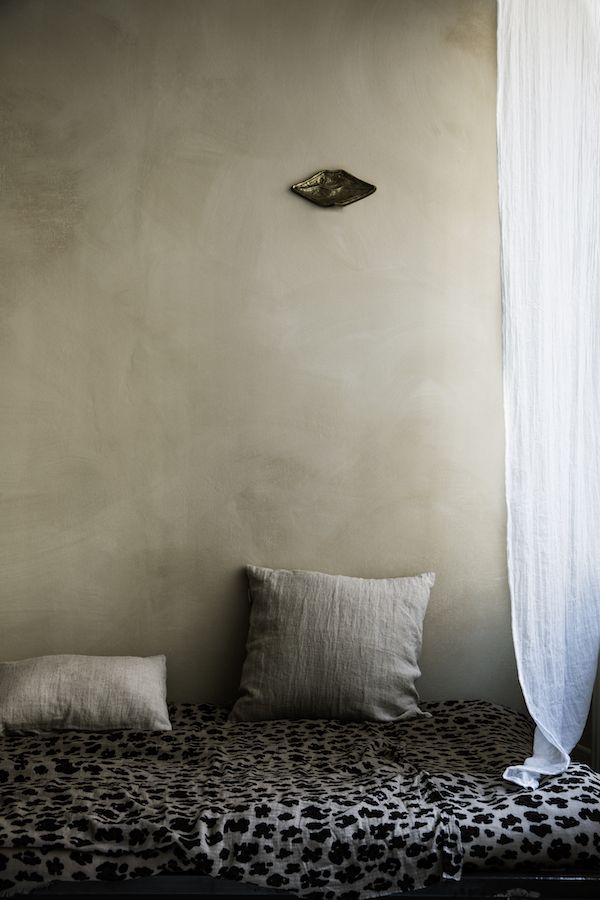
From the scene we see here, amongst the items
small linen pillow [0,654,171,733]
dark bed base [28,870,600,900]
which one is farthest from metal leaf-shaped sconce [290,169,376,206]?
dark bed base [28,870,600,900]

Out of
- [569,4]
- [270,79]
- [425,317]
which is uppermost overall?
[270,79]

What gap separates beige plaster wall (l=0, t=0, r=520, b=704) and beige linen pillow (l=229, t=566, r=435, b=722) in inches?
6.9

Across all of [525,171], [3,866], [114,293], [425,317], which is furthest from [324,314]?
[3,866]

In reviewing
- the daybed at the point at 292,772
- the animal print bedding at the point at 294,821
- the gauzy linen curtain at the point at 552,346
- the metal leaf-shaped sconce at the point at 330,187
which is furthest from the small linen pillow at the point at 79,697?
the metal leaf-shaped sconce at the point at 330,187

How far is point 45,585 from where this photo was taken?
2.94 metres

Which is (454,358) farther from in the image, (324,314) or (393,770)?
(393,770)

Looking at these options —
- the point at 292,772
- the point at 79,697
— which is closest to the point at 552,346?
the point at 292,772

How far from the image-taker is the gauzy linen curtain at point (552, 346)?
218cm

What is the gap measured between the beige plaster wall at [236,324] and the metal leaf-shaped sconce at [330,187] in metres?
0.04

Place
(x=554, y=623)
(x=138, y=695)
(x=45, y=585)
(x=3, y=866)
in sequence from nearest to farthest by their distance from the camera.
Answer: (x=3, y=866), (x=554, y=623), (x=138, y=695), (x=45, y=585)

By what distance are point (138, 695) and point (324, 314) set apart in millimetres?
1407

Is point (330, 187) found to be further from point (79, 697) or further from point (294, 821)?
point (294, 821)

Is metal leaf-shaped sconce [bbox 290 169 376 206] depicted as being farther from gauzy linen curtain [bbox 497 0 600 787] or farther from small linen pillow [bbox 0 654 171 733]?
small linen pillow [bbox 0 654 171 733]

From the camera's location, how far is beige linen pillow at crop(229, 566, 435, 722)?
267cm
